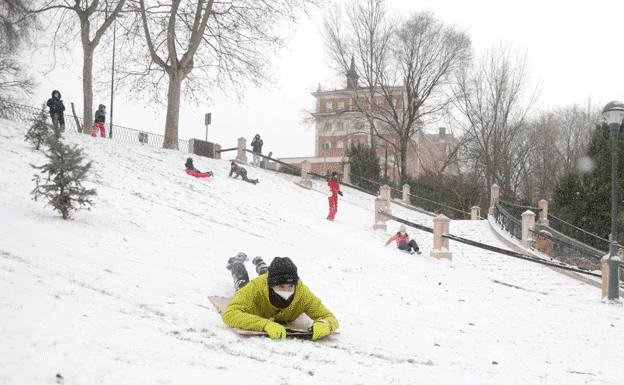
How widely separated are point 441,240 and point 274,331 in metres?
10.0

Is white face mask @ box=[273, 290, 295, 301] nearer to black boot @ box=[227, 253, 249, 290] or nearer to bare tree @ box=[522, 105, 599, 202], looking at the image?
black boot @ box=[227, 253, 249, 290]

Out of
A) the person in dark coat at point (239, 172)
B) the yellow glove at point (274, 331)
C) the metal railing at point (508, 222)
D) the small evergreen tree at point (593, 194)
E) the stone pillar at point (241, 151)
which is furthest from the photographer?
the stone pillar at point (241, 151)

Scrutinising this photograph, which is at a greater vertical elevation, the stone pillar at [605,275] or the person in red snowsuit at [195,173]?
the person in red snowsuit at [195,173]

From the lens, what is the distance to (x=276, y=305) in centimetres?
507

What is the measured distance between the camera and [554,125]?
44.0 metres

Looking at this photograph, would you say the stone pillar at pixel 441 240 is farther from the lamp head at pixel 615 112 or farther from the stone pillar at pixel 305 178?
the stone pillar at pixel 305 178

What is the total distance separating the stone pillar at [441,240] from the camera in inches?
546

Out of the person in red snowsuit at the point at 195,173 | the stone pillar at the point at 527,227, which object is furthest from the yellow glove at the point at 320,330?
the person in red snowsuit at the point at 195,173

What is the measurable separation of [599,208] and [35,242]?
21.1 m

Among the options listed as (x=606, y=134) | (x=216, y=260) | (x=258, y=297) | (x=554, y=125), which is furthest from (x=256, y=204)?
(x=554, y=125)

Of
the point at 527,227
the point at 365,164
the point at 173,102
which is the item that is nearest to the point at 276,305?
the point at 527,227

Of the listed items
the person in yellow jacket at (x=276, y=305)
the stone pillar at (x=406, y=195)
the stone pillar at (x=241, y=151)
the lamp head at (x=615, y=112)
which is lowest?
the person in yellow jacket at (x=276, y=305)

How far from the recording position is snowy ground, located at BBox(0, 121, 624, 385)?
3773mm

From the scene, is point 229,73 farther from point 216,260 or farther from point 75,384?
point 75,384
